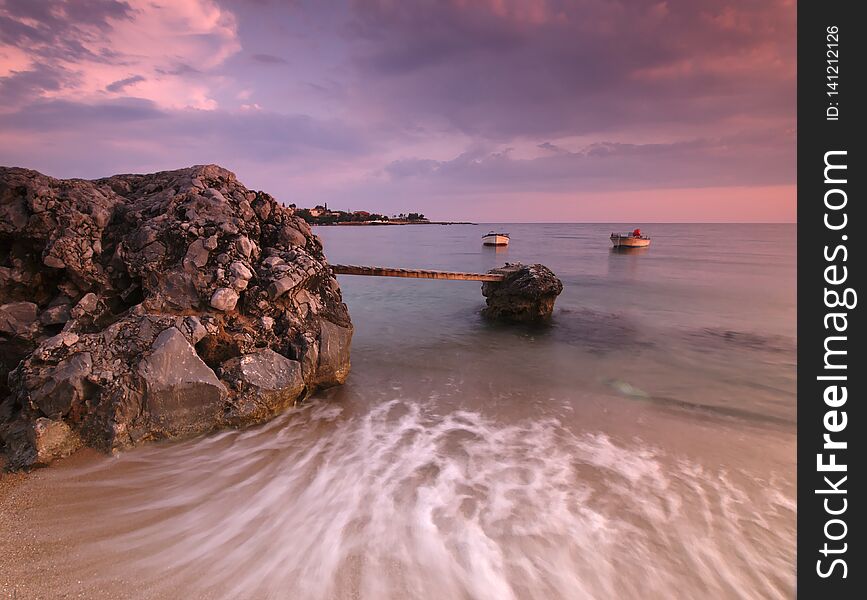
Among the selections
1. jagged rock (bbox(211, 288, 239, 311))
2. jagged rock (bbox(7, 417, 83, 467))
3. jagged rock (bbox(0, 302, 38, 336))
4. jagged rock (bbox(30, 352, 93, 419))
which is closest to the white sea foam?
jagged rock (bbox(7, 417, 83, 467))

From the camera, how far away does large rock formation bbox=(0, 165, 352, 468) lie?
3.67 metres

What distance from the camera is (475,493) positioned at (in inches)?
142

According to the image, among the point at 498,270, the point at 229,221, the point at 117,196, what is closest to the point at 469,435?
the point at 229,221

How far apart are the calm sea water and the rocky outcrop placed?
3.81m

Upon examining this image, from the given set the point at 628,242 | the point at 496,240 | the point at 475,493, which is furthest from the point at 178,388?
the point at 496,240

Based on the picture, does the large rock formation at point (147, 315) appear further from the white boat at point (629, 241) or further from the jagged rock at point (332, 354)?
the white boat at point (629, 241)

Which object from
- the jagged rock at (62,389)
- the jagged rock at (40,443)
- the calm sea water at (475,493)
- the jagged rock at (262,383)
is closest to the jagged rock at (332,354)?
the calm sea water at (475,493)

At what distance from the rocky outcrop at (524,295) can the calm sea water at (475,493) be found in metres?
3.81

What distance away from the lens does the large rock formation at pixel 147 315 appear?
3668mm

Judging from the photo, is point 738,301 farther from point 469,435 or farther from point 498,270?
point 469,435

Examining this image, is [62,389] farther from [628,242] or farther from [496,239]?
[496,239]

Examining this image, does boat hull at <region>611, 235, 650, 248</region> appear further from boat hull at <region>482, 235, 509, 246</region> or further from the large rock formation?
the large rock formation
